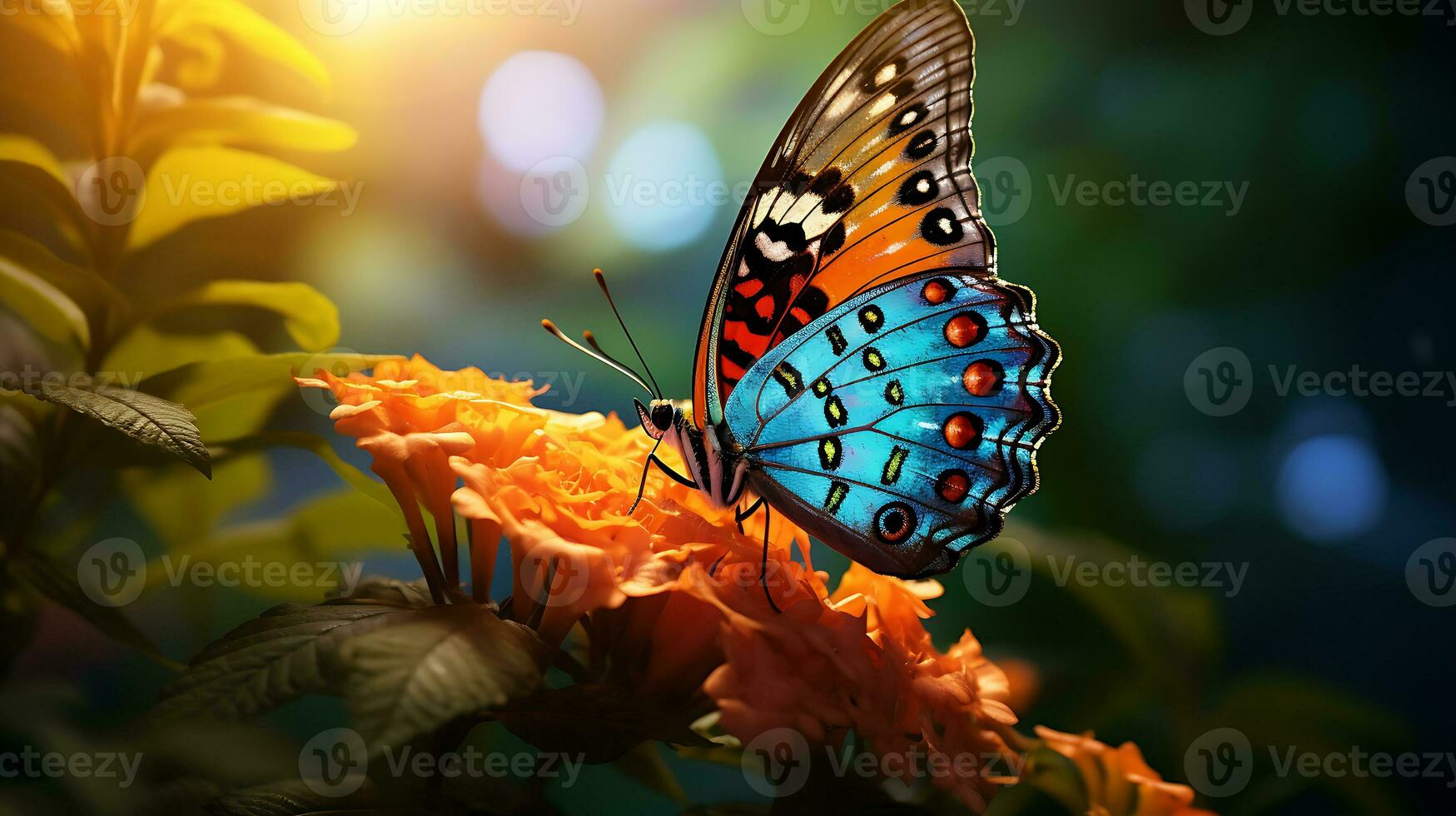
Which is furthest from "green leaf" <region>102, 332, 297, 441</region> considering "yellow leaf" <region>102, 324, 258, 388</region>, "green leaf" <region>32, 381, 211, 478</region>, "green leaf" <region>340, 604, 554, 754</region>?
"green leaf" <region>340, 604, 554, 754</region>

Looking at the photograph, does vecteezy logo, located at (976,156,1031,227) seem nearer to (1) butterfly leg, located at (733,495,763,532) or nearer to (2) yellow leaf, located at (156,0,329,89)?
(1) butterfly leg, located at (733,495,763,532)

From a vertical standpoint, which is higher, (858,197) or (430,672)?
(858,197)

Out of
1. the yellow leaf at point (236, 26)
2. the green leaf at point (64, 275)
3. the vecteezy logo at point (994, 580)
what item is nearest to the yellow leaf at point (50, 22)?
the yellow leaf at point (236, 26)

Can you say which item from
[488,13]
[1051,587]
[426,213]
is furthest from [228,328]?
[1051,587]

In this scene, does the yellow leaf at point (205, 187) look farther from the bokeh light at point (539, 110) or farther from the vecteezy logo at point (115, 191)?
Result: the bokeh light at point (539, 110)

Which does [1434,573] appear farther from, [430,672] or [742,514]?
[430,672]

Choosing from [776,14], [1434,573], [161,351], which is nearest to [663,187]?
[776,14]

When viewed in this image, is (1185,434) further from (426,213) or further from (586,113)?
(426,213)
